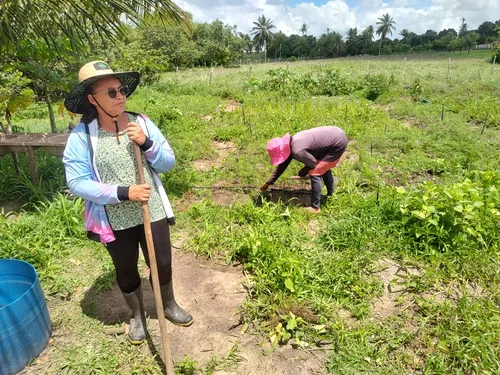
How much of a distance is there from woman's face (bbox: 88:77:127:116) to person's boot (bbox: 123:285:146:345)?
133 centimetres

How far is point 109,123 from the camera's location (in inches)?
82.0

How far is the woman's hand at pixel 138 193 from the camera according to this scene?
77.9 inches

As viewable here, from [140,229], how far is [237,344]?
1088 millimetres

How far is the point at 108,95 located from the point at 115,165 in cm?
41

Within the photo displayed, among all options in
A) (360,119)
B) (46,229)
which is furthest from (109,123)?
(360,119)

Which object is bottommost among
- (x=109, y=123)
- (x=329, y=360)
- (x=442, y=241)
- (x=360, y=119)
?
(x=329, y=360)

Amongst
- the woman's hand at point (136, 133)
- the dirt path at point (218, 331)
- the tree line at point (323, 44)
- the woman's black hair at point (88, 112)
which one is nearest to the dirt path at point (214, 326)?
the dirt path at point (218, 331)

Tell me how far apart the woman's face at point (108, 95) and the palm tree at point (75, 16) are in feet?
7.47

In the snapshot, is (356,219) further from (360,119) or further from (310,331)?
(360,119)

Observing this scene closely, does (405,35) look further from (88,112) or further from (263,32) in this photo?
(88,112)

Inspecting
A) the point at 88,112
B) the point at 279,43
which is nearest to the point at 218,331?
the point at 88,112

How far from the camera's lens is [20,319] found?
7.07ft

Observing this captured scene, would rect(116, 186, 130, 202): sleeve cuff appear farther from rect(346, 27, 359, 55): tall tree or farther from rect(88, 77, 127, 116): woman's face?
rect(346, 27, 359, 55): tall tree

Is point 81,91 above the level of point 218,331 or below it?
above
